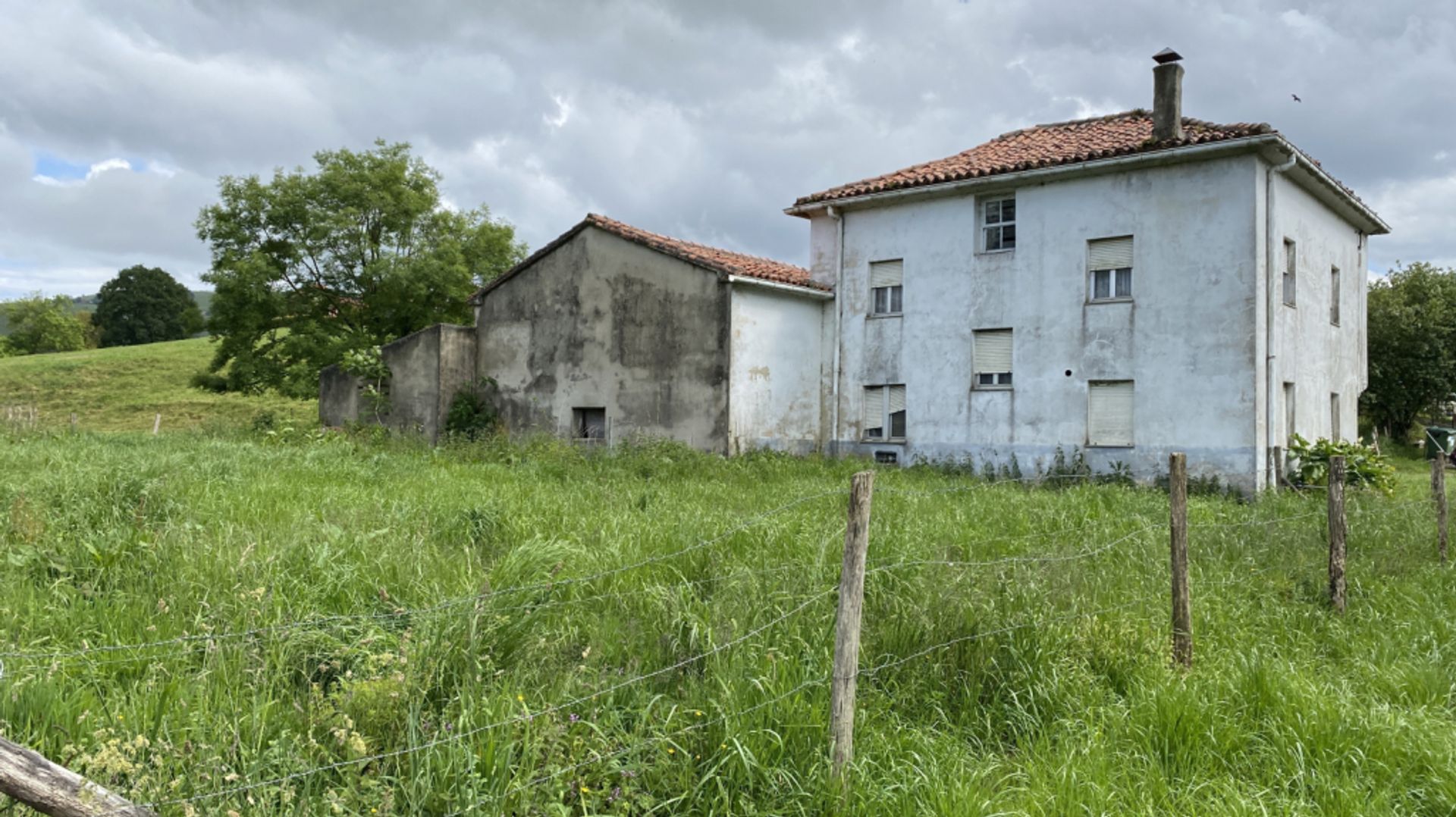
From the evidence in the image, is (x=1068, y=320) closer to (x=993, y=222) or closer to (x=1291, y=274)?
(x=993, y=222)

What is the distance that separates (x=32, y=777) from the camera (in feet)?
7.30

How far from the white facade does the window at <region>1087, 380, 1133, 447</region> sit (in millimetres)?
31

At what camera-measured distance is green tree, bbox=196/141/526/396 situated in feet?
99.8

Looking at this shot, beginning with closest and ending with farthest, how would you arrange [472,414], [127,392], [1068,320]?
[1068,320] → [472,414] → [127,392]

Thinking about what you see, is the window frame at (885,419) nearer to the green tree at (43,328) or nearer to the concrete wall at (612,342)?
the concrete wall at (612,342)

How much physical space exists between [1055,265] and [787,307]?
18.7 feet

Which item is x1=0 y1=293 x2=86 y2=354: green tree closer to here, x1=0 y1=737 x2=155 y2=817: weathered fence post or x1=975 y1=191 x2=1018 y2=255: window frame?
x1=975 y1=191 x2=1018 y2=255: window frame

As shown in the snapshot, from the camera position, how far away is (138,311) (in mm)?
70125

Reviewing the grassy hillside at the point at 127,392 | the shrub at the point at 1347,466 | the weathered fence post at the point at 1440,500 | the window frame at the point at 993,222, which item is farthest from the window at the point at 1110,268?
the grassy hillside at the point at 127,392

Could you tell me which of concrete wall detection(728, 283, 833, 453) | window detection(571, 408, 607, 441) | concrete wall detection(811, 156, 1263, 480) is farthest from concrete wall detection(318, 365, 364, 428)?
concrete wall detection(811, 156, 1263, 480)


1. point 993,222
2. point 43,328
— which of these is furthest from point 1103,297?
point 43,328

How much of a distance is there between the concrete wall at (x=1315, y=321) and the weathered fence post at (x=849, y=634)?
49.5ft

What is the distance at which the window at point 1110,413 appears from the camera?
55.8 feet

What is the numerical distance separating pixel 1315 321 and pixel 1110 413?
5.34m
